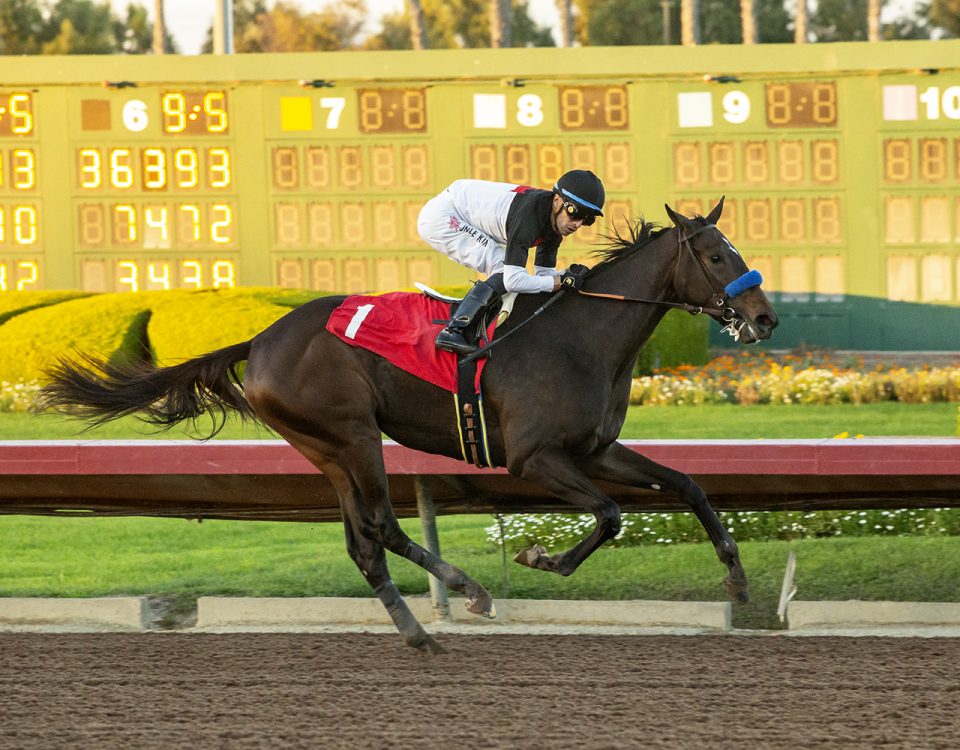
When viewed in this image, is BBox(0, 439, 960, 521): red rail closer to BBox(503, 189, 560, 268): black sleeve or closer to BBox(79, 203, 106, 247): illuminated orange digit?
BBox(503, 189, 560, 268): black sleeve

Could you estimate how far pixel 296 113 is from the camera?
511 inches

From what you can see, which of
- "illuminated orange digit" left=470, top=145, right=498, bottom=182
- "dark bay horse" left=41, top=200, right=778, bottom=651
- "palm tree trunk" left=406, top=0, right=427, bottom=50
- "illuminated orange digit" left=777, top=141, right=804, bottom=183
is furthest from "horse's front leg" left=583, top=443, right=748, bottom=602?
"palm tree trunk" left=406, top=0, right=427, bottom=50

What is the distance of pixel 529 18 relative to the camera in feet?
121

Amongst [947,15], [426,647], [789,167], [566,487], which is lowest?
[426,647]

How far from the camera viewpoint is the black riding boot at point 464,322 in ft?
16.6

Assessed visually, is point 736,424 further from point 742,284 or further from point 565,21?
point 565,21

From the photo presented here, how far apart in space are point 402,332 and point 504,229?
1.68ft

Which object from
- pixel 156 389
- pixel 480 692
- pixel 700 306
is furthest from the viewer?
pixel 156 389

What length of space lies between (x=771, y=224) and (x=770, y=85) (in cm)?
119

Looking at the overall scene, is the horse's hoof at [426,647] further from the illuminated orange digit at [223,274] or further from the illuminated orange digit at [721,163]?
the illuminated orange digit at [721,163]

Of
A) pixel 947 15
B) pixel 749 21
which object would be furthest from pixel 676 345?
pixel 947 15

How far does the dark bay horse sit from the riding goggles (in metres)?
0.26

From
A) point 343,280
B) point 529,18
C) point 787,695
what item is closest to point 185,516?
point 787,695

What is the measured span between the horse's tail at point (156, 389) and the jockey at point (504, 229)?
0.87 metres
